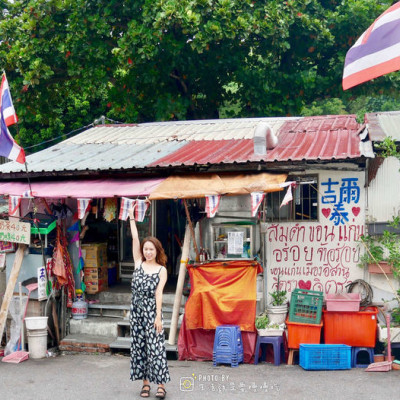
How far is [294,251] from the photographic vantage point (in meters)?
9.88

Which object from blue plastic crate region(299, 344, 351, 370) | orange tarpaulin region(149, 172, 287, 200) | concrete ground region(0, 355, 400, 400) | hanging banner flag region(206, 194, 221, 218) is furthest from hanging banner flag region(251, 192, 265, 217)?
concrete ground region(0, 355, 400, 400)

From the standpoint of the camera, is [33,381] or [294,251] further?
[294,251]

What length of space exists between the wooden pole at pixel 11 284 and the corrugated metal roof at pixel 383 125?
6479mm

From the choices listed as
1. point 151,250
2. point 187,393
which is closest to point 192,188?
point 151,250

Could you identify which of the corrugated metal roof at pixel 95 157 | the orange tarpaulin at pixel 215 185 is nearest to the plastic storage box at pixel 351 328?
the orange tarpaulin at pixel 215 185

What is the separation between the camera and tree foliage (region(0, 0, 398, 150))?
15859 millimetres

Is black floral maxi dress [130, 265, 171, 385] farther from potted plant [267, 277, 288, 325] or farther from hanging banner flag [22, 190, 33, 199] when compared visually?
hanging banner flag [22, 190, 33, 199]

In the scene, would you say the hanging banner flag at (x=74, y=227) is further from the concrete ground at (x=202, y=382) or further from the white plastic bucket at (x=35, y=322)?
the concrete ground at (x=202, y=382)

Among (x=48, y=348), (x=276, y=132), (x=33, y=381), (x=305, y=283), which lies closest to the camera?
(x=33, y=381)

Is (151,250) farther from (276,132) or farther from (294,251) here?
(276,132)

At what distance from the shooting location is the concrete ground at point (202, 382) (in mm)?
7508

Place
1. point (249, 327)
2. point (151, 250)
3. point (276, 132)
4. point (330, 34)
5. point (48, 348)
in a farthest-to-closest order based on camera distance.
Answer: point (330, 34)
point (276, 132)
point (48, 348)
point (249, 327)
point (151, 250)

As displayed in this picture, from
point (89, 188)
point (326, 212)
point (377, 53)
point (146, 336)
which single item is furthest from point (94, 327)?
point (377, 53)

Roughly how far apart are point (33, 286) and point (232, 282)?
3.78 metres
